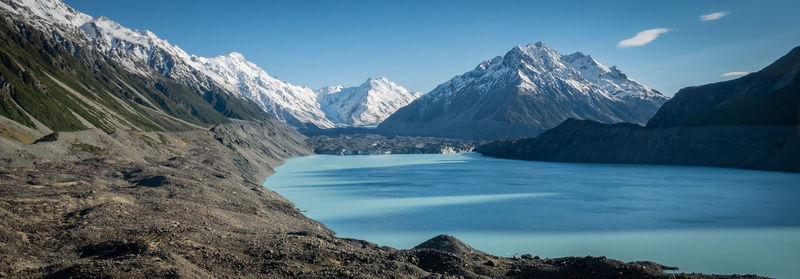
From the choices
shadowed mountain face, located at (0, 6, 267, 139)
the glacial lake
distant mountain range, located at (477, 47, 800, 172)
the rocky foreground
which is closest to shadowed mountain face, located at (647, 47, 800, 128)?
distant mountain range, located at (477, 47, 800, 172)

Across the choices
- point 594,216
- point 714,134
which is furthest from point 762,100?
point 594,216

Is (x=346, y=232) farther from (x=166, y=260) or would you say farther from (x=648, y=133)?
(x=648, y=133)

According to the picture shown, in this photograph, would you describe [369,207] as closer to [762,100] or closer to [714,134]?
[714,134]

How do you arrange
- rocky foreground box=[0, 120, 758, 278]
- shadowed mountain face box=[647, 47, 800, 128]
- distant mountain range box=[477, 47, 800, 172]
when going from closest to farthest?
rocky foreground box=[0, 120, 758, 278] → distant mountain range box=[477, 47, 800, 172] → shadowed mountain face box=[647, 47, 800, 128]

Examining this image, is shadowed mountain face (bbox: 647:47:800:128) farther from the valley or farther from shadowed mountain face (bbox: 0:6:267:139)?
shadowed mountain face (bbox: 0:6:267:139)

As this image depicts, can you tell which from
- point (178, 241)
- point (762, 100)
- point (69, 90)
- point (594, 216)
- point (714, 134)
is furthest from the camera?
point (762, 100)

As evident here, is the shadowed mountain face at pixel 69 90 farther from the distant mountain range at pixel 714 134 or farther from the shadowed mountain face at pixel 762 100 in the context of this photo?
the shadowed mountain face at pixel 762 100
